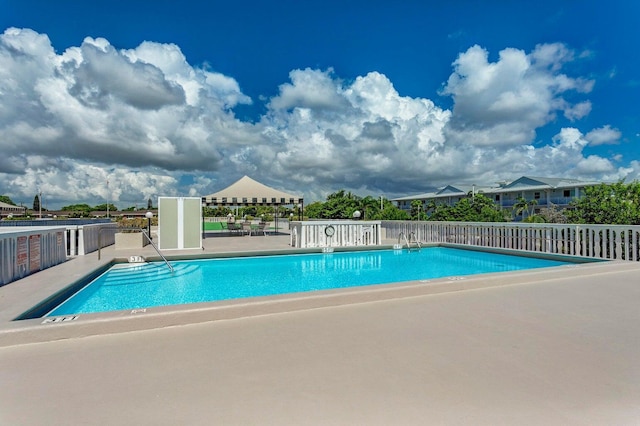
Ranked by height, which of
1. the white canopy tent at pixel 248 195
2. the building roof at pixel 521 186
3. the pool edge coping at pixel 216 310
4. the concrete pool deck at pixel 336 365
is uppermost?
the building roof at pixel 521 186

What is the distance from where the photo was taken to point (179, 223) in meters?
10.2

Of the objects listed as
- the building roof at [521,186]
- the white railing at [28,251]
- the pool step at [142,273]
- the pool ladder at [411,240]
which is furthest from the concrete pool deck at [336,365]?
the building roof at [521,186]

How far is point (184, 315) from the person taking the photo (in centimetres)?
324

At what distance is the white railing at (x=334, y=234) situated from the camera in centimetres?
1062

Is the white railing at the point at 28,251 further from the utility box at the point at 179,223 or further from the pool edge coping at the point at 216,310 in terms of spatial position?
the utility box at the point at 179,223

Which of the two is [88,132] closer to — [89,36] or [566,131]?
[89,36]

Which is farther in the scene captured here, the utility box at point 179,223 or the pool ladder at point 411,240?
the pool ladder at point 411,240

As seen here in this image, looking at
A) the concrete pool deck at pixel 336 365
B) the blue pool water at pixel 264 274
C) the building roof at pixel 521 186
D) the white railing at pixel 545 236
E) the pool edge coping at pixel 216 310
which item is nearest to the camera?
the concrete pool deck at pixel 336 365

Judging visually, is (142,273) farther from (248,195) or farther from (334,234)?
(248,195)

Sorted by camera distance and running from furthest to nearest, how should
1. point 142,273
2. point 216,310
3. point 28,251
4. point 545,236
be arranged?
point 545,236
point 142,273
point 28,251
point 216,310

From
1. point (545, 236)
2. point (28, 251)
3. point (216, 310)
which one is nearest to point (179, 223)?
point (28, 251)

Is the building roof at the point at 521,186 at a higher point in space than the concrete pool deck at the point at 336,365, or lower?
higher

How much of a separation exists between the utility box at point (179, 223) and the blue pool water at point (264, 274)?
1.70 m

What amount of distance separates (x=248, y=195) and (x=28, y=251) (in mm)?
9272
